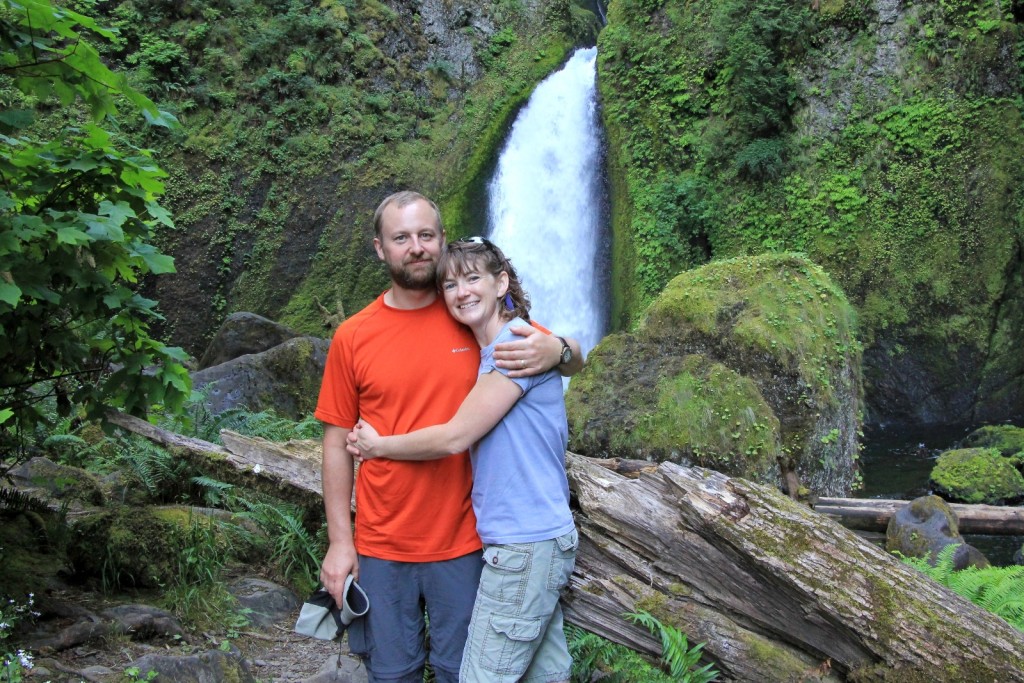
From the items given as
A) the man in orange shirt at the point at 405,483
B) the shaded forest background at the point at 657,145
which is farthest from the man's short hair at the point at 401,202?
the shaded forest background at the point at 657,145

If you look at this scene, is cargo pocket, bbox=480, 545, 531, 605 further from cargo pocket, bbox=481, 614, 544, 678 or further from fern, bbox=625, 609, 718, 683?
fern, bbox=625, 609, 718, 683

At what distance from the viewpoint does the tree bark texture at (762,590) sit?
10.2ft

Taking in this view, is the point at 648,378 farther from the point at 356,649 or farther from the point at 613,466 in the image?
the point at 356,649

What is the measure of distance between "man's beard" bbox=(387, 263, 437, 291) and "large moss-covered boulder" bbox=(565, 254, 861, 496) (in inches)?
220

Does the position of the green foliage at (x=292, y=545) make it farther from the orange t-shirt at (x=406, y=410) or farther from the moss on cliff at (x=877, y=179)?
the moss on cliff at (x=877, y=179)

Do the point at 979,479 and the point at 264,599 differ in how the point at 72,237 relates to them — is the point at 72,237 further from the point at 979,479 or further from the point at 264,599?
the point at 979,479

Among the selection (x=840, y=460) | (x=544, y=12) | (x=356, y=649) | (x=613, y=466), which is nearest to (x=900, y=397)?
(x=840, y=460)

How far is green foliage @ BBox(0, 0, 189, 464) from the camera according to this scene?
307 centimetres

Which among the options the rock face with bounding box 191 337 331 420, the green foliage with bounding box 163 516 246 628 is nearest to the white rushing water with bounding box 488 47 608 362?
the rock face with bounding box 191 337 331 420

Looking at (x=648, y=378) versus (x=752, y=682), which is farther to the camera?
(x=648, y=378)

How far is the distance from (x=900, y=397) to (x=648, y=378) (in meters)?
8.34

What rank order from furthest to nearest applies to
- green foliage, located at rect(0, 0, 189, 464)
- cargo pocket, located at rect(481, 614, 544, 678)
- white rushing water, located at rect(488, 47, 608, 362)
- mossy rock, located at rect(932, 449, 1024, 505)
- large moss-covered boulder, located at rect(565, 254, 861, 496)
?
white rushing water, located at rect(488, 47, 608, 362) → mossy rock, located at rect(932, 449, 1024, 505) → large moss-covered boulder, located at rect(565, 254, 861, 496) → green foliage, located at rect(0, 0, 189, 464) → cargo pocket, located at rect(481, 614, 544, 678)

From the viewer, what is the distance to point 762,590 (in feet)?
11.0

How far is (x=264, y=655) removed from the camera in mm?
4383
